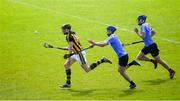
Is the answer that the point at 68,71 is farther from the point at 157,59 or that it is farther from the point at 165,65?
the point at 165,65

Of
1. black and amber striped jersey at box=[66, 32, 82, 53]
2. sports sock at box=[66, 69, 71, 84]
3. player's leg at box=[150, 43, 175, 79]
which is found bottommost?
sports sock at box=[66, 69, 71, 84]

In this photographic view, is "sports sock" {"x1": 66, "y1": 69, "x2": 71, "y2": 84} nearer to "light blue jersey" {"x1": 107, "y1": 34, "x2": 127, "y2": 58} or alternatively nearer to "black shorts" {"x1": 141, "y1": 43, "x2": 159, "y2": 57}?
"light blue jersey" {"x1": 107, "y1": 34, "x2": 127, "y2": 58}

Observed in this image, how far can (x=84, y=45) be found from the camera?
29.4m

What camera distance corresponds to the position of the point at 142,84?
22016 mm

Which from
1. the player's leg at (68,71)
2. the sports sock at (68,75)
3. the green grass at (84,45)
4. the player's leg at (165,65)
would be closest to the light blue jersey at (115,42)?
the green grass at (84,45)

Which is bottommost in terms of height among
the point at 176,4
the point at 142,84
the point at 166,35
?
the point at 142,84

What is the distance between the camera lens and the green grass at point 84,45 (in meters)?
21.5

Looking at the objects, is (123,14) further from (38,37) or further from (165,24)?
(38,37)

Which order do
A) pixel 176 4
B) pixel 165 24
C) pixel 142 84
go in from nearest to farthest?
pixel 142 84 < pixel 165 24 < pixel 176 4

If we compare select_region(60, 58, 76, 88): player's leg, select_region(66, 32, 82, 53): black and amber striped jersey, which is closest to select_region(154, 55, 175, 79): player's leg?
select_region(66, 32, 82, 53): black and amber striped jersey

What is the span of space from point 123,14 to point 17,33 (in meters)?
7.33

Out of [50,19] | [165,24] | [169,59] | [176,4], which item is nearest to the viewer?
[169,59]

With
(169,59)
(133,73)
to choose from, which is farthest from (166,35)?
(133,73)

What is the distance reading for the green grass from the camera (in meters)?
21.5
